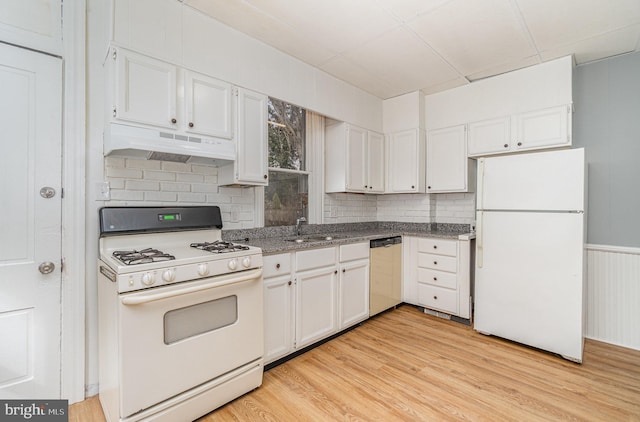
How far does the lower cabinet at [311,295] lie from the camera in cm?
221

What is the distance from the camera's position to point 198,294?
5.42 feet

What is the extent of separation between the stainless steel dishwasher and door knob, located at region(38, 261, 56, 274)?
252 cm

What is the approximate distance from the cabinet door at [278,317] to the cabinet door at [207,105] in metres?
1.18

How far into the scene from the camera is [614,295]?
2.72m

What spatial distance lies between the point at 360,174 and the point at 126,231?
8.15 ft

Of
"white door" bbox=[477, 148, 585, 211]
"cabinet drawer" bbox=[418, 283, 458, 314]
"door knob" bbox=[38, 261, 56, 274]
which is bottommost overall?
"cabinet drawer" bbox=[418, 283, 458, 314]

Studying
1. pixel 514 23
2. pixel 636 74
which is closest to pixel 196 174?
pixel 514 23

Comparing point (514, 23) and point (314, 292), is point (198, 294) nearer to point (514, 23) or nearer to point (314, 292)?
point (314, 292)

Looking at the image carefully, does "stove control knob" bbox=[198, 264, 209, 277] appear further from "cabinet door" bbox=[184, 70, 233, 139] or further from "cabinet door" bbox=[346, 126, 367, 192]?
"cabinet door" bbox=[346, 126, 367, 192]

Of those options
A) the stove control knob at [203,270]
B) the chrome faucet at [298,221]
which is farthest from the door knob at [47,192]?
the chrome faucet at [298,221]

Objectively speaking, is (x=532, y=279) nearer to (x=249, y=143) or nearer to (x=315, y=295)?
(x=315, y=295)

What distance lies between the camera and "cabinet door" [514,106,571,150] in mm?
2812

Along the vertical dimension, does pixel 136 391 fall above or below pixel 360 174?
below

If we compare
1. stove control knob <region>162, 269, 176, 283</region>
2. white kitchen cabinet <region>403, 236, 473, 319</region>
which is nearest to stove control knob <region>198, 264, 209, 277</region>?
stove control knob <region>162, 269, 176, 283</region>
